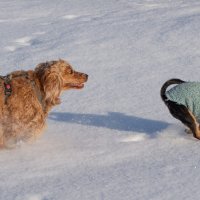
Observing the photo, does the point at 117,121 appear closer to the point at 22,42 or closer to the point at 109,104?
the point at 109,104

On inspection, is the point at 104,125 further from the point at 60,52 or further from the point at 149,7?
the point at 149,7

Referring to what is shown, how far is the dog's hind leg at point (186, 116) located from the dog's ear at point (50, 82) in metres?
1.08

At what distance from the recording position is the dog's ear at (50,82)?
5238mm

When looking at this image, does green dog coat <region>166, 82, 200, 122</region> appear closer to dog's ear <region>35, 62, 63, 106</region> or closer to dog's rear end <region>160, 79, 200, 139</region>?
dog's rear end <region>160, 79, 200, 139</region>

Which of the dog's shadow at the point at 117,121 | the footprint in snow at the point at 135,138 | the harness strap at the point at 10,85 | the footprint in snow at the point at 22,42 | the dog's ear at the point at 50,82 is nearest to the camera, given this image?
the harness strap at the point at 10,85

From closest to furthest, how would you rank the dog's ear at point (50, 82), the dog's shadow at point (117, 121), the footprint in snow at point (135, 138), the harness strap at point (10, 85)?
the harness strap at point (10, 85) → the dog's ear at point (50, 82) → the footprint in snow at point (135, 138) → the dog's shadow at point (117, 121)

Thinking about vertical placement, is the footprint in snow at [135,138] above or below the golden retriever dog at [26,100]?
below

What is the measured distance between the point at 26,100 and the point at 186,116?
152 centimetres

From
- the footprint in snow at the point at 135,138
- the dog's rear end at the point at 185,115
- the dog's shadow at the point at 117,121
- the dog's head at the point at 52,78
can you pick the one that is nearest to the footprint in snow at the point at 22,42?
the dog's shadow at the point at 117,121

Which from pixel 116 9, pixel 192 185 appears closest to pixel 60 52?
pixel 116 9

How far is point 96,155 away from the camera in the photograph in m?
5.03

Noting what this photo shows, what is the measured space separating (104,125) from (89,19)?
4.95 meters

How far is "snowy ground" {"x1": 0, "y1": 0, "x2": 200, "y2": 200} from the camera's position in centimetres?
432

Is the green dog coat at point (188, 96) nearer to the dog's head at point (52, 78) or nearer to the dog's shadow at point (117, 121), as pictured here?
the dog's shadow at point (117, 121)
